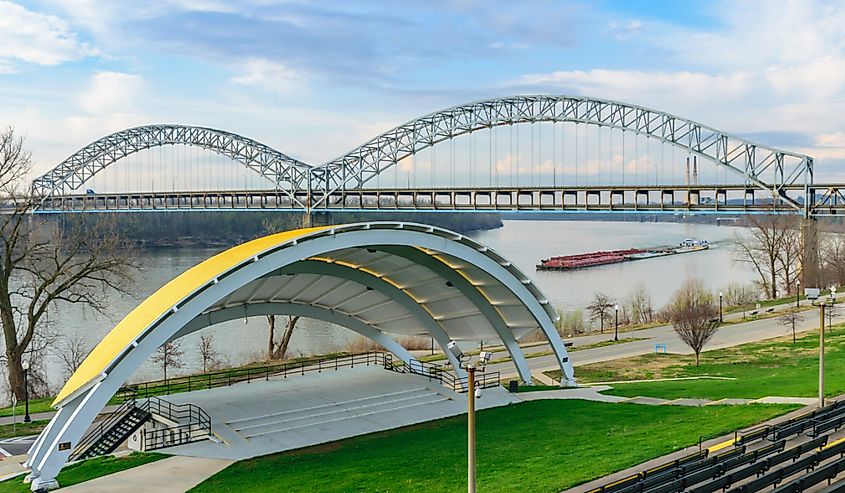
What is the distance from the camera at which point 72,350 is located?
Answer: 37.0 m

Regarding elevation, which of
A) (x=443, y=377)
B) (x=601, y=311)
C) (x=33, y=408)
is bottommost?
(x=33, y=408)

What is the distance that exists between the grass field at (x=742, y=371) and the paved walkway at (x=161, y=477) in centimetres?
1409

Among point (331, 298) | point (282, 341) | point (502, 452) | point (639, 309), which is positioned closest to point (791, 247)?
point (639, 309)

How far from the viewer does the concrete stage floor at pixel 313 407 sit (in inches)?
763

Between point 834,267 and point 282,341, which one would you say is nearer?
point 282,341

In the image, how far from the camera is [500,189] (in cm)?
8356

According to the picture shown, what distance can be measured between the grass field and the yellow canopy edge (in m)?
13.7

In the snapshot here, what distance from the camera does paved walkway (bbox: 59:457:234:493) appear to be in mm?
15719

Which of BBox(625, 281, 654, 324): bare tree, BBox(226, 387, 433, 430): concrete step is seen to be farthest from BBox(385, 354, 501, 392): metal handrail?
BBox(625, 281, 654, 324): bare tree

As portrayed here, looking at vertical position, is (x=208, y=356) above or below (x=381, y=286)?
below

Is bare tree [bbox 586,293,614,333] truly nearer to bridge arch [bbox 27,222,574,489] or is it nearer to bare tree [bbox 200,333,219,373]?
bare tree [bbox 200,333,219,373]

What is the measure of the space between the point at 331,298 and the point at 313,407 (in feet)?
13.5

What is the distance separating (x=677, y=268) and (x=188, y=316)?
90.9m

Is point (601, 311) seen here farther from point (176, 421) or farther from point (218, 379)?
point (176, 421)
